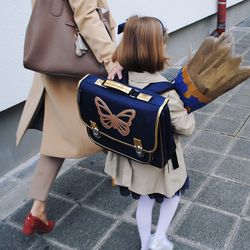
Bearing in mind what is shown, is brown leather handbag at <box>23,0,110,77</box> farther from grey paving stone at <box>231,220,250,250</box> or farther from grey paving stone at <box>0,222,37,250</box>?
grey paving stone at <box>231,220,250,250</box>

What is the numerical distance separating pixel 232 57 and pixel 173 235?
1208 mm

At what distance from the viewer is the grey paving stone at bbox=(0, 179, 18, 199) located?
292 centimetres

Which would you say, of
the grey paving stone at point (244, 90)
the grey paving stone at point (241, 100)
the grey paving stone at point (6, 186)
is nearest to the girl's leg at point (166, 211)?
the grey paving stone at point (6, 186)

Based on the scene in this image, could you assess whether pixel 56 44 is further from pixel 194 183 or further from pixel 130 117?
pixel 194 183

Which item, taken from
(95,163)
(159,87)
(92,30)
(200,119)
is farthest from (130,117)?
(200,119)

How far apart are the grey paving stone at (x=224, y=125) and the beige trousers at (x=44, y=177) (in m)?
1.84

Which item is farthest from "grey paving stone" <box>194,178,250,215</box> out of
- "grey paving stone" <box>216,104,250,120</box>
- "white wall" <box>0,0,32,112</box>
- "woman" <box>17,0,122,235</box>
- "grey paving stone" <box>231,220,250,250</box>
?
"white wall" <box>0,0,32,112</box>

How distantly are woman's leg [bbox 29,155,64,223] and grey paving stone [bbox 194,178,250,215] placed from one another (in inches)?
39.2

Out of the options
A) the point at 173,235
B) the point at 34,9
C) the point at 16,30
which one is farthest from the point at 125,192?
the point at 16,30

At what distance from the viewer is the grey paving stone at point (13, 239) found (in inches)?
93.8

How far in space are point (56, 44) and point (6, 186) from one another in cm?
140

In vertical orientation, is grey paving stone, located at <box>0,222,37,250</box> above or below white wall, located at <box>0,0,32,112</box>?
below

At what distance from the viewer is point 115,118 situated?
1.75 m

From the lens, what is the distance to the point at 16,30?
10.1 ft
